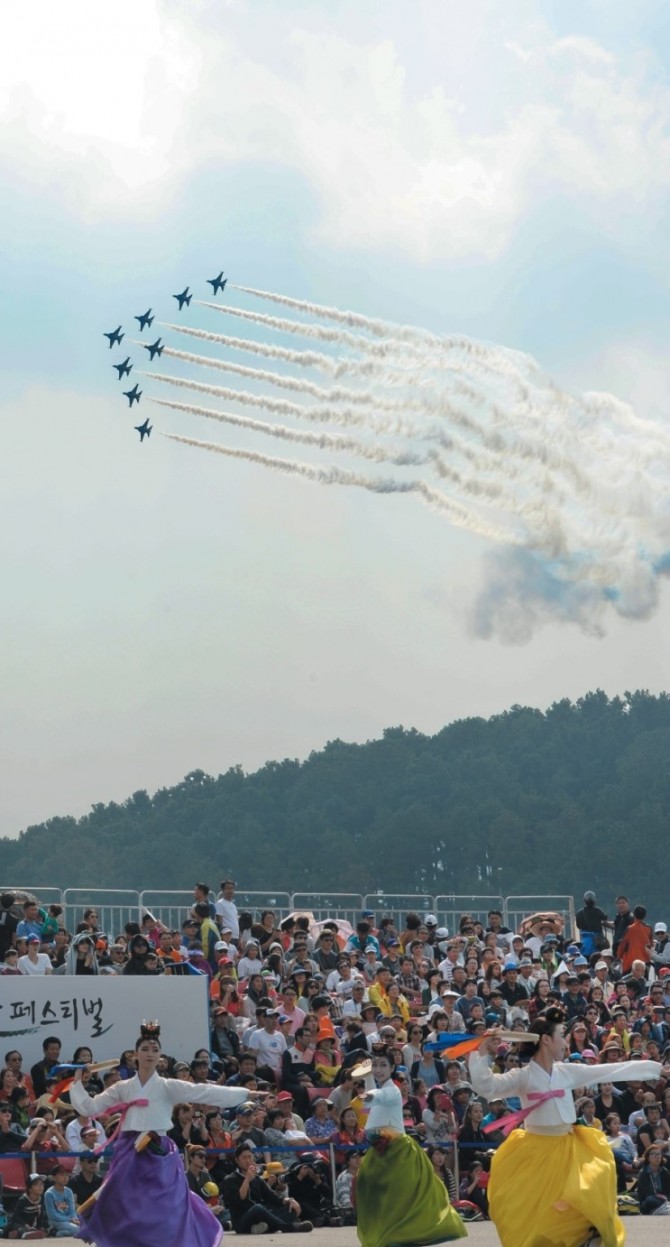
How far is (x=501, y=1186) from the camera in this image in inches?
464

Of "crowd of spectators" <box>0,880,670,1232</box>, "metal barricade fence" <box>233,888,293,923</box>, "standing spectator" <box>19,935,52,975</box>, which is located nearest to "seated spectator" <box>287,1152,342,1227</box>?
"crowd of spectators" <box>0,880,670,1232</box>

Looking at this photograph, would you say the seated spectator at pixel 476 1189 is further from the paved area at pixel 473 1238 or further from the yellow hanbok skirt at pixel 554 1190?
the yellow hanbok skirt at pixel 554 1190

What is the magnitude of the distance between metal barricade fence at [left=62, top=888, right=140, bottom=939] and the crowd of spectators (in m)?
0.44

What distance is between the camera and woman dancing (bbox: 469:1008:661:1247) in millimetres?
11336

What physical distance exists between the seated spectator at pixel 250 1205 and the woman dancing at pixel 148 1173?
4.03 m

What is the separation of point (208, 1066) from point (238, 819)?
106 metres

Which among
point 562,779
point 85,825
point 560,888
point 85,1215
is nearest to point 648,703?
point 562,779

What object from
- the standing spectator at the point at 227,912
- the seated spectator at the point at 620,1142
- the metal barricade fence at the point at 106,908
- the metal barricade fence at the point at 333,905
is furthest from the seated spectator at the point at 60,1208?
the metal barricade fence at the point at 333,905

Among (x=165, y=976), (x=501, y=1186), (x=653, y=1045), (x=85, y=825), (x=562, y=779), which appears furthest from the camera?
(x=562, y=779)

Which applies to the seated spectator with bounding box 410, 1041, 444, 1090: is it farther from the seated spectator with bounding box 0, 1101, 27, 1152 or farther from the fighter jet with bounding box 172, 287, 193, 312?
the fighter jet with bounding box 172, 287, 193, 312

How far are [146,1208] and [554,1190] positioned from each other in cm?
274

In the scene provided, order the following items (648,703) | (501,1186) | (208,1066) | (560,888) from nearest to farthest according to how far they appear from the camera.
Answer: (501,1186) → (208,1066) → (560,888) → (648,703)

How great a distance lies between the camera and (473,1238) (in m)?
→ 15.4

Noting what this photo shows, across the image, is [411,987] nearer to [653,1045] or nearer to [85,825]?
[653,1045]
